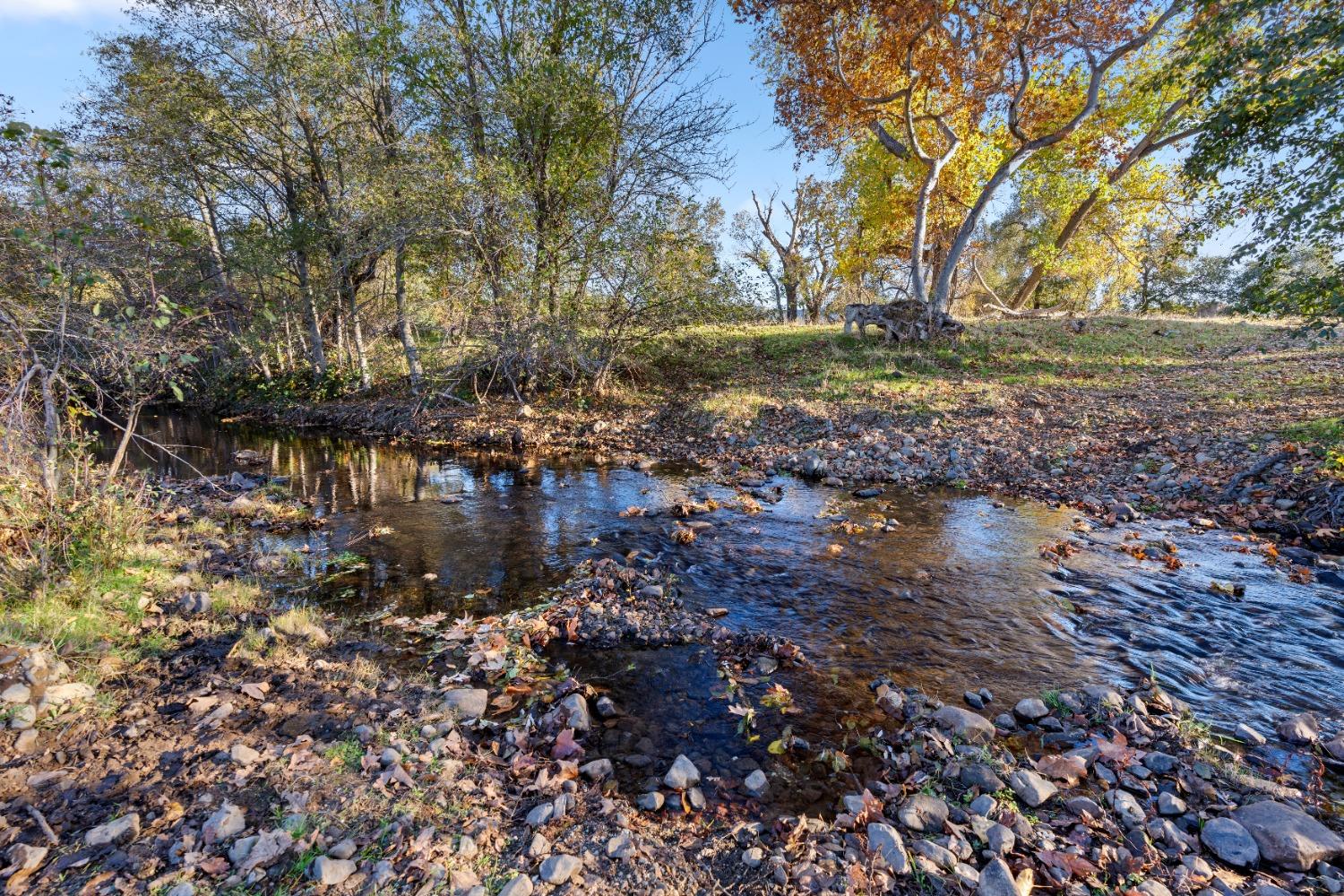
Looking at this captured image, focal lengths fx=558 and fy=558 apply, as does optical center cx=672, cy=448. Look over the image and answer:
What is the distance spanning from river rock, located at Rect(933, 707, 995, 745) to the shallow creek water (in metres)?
0.39

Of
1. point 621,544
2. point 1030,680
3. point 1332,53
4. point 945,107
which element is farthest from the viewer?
point 945,107

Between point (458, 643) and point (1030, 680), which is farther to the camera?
point (458, 643)

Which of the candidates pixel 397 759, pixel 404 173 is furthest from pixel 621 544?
pixel 404 173

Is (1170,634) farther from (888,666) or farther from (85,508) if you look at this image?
(85,508)

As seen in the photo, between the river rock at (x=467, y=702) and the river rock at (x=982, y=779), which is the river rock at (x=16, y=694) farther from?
the river rock at (x=982, y=779)

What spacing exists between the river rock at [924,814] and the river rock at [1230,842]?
4.15 ft

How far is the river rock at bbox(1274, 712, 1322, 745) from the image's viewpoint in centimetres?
367


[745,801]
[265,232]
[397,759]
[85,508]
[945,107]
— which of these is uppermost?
[945,107]

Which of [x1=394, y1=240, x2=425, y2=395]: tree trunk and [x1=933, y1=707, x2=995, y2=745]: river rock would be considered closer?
[x1=933, y1=707, x2=995, y2=745]: river rock

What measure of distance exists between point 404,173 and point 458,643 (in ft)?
42.3

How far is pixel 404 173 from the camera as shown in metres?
13.6

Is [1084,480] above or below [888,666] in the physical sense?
above

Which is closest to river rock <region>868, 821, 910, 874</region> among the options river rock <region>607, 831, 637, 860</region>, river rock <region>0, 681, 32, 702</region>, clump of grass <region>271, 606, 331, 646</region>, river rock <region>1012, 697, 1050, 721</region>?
river rock <region>607, 831, 637, 860</region>

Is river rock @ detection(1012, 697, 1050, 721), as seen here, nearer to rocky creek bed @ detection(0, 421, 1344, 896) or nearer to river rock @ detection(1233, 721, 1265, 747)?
rocky creek bed @ detection(0, 421, 1344, 896)
